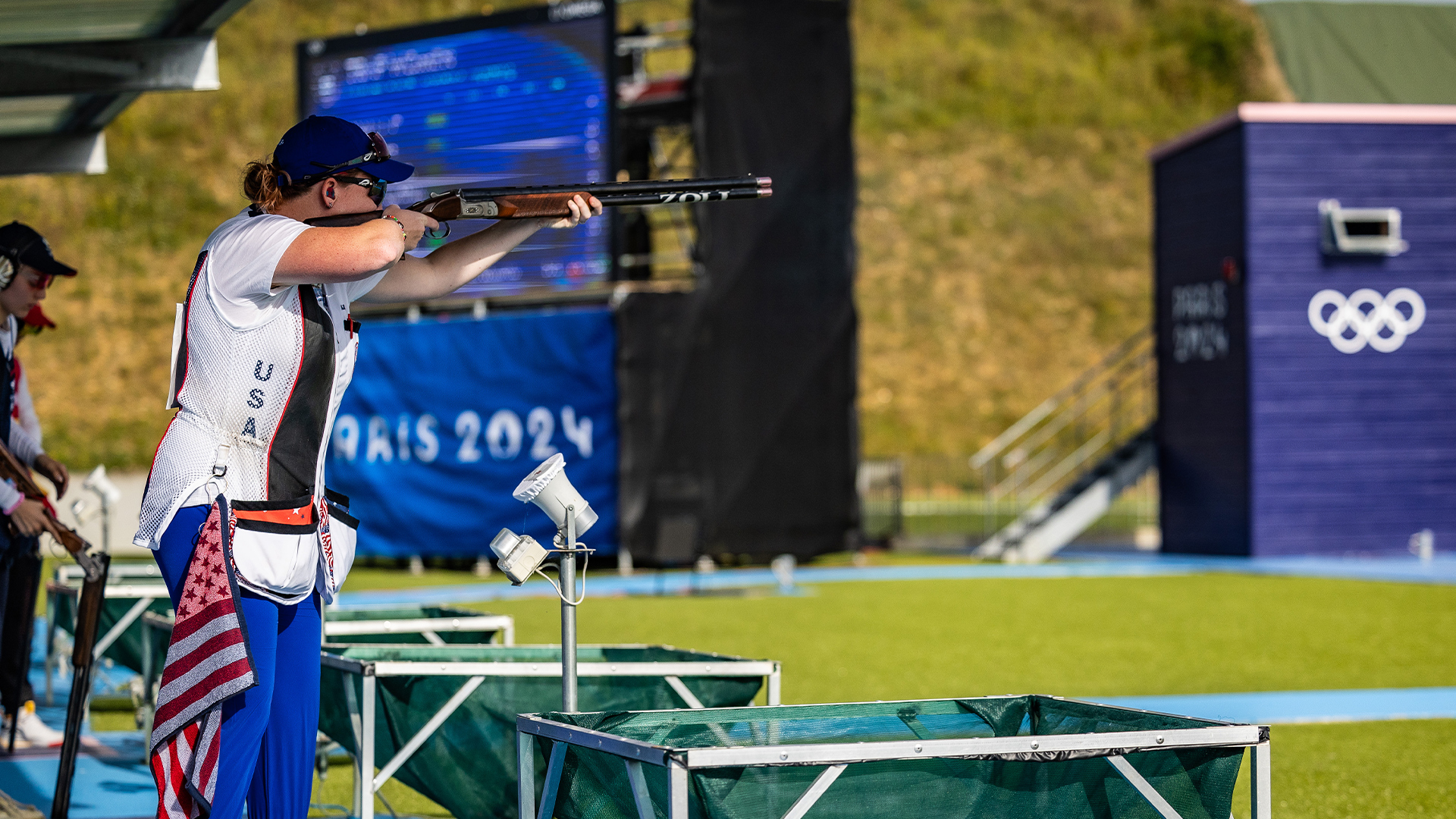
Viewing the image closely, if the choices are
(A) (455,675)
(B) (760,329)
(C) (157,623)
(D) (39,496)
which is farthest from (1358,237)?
(D) (39,496)

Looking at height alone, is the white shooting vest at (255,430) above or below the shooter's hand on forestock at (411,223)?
below

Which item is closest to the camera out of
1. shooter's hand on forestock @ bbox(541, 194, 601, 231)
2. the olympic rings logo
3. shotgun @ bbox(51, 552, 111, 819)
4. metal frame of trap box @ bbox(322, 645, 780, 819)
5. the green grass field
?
shooter's hand on forestock @ bbox(541, 194, 601, 231)

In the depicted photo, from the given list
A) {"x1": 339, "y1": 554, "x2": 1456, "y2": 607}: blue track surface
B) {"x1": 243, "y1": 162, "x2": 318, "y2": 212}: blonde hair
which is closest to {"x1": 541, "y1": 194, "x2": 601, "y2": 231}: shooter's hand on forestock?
{"x1": 243, "y1": 162, "x2": 318, "y2": 212}: blonde hair

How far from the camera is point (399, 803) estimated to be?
581 cm

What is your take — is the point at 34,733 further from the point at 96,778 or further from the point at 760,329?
the point at 760,329

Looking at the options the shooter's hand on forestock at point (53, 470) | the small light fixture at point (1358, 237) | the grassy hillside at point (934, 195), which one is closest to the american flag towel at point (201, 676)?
the shooter's hand on forestock at point (53, 470)

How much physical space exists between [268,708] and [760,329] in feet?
50.9

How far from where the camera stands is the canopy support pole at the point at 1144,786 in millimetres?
3330

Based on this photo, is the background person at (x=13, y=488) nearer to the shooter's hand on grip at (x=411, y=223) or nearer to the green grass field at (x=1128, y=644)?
the green grass field at (x=1128, y=644)

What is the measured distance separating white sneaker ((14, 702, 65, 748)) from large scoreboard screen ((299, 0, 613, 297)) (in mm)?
10910

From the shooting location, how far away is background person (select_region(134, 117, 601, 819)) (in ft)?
10.1

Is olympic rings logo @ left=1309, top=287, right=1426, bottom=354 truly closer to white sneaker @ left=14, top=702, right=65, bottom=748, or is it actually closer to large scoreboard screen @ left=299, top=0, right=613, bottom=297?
large scoreboard screen @ left=299, top=0, right=613, bottom=297

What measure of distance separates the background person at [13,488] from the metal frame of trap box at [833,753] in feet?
8.51

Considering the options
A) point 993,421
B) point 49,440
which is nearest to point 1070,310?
point 993,421
